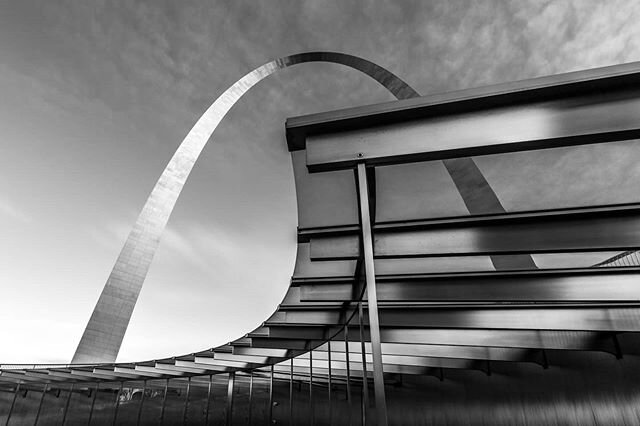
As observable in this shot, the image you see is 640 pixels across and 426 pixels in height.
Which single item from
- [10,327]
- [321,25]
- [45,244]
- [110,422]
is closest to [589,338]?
[110,422]

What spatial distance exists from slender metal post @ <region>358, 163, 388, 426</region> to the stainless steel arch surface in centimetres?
1991

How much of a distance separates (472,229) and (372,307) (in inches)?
99.9

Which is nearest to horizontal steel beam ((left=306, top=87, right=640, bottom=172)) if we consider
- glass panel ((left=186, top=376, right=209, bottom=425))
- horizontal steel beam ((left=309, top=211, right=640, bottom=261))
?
horizontal steel beam ((left=309, top=211, right=640, bottom=261))

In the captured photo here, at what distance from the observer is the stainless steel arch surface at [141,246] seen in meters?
23.0

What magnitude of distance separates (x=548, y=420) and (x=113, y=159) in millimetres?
29160

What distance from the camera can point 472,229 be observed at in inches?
190

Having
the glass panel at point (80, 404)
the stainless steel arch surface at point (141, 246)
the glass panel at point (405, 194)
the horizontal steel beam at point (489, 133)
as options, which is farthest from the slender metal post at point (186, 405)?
the horizontal steel beam at point (489, 133)

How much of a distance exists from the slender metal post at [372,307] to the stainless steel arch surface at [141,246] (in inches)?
784

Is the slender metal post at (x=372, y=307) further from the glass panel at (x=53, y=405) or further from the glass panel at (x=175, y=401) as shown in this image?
the glass panel at (x=53, y=405)

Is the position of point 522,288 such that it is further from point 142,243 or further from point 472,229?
point 142,243

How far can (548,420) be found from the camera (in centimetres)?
713

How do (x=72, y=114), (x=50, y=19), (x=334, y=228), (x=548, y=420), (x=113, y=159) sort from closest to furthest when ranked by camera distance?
1. (x=334, y=228)
2. (x=548, y=420)
3. (x=50, y=19)
4. (x=72, y=114)
5. (x=113, y=159)

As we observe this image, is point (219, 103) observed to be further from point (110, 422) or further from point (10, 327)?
point (10, 327)

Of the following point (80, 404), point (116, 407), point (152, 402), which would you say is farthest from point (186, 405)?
point (80, 404)
